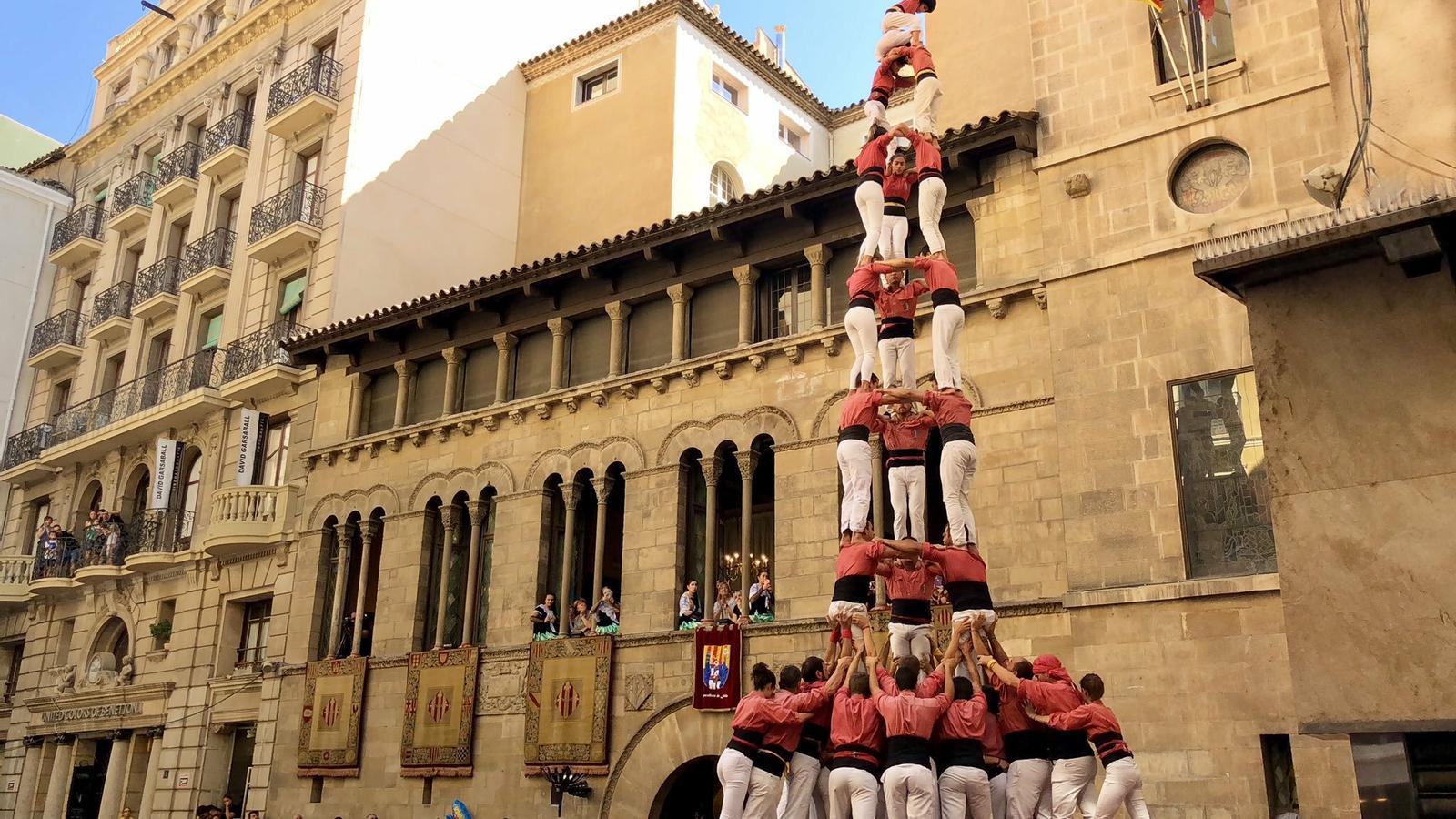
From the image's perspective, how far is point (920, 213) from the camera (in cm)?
1216

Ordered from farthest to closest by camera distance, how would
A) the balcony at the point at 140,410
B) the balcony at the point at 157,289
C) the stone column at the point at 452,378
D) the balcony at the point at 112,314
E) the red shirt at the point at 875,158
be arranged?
the balcony at the point at 112,314, the balcony at the point at 157,289, the balcony at the point at 140,410, the stone column at the point at 452,378, the red shirt at the point at 875,158

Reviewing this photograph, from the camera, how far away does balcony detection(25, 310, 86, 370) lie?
36.6 metres

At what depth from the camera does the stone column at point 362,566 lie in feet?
80.4

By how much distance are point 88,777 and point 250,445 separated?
9.76 metres

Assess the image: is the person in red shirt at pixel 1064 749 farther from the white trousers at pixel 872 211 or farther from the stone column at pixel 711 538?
the stone column at pixel 711 538

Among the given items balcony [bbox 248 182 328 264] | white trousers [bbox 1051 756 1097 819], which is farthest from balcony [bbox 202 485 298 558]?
white trousers [bbox 1051 756 1097 819]

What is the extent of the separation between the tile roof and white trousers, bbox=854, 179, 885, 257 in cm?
641

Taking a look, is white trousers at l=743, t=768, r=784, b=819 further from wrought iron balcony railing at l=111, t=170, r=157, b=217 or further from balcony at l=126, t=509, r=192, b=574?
wrought iron balcony railing at l=111, t=170, r=157, b=217

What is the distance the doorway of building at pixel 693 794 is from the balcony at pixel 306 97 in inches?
744

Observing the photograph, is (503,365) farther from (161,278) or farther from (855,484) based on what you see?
(161,278)

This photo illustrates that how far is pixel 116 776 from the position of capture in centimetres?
2809

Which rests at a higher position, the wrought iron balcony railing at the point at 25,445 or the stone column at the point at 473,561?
the wrought iron balcony railing at the point at 25,445

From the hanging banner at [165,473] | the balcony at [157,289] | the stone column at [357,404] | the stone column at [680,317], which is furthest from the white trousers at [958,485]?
the balcony at [157,289]

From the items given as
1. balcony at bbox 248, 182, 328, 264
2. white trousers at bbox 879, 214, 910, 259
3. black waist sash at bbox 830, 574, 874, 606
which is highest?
balcony at bbox 248, 182, 328, 264
